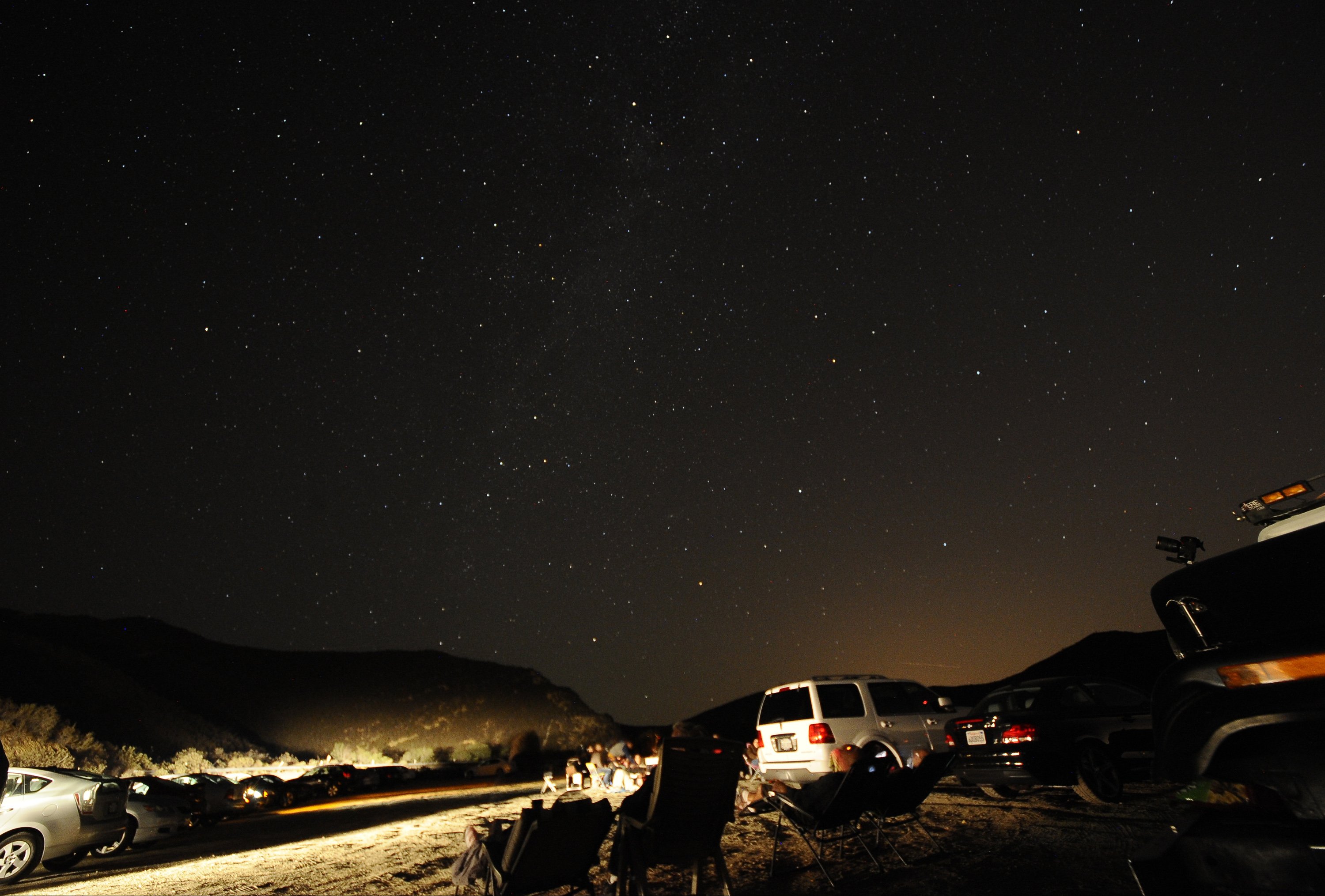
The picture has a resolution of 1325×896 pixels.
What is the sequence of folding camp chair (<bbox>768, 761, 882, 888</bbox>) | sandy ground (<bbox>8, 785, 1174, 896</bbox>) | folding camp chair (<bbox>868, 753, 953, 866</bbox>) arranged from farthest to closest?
folding camp chair (<bbox>868, 753, 953, 866</bbox>) → folding camp chair (<bbox>768, 761, 882, 888</bbox>) → sandy ground (<bbox>8, 785, 1174, 896</bbox>)

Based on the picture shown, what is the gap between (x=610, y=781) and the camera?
15.7 meters

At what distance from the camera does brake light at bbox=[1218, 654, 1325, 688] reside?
226cm

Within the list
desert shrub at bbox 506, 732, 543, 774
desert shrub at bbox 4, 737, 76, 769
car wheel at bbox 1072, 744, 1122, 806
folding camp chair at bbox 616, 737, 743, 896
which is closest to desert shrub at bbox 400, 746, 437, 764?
desert shrub at bbox 506, 732, 543, 774

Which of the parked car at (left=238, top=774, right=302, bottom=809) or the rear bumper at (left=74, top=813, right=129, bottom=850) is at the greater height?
the parked car at (left=238, top=774, right=302, bottom=809)

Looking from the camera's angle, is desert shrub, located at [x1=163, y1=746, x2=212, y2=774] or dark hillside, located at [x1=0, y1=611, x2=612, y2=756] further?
dark hillside, located at [x1=0, y1=611, x2=612, y2=756]

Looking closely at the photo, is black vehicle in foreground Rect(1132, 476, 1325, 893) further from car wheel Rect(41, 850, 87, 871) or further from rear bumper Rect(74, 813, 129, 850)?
car wheel Rect(41, 850, 87, 871)

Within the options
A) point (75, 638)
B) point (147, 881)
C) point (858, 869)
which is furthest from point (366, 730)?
point (858, 869)

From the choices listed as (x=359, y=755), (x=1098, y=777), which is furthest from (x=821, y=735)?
(x=359, y=755)

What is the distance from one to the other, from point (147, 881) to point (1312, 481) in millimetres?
11215

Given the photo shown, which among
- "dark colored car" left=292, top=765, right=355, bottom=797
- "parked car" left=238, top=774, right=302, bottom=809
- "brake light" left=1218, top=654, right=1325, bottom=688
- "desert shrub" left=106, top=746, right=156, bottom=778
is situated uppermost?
"desert shrub" left=106, top=746, right=156, bottom=778

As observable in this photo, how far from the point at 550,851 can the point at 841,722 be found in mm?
6278

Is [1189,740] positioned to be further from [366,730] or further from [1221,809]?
[366,730]

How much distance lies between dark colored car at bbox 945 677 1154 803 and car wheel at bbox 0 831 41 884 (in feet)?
39.3

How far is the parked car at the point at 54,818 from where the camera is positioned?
927cm
